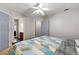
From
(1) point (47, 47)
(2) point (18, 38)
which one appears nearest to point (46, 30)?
(1) point (47, 47)

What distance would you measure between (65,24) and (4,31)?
741 mm

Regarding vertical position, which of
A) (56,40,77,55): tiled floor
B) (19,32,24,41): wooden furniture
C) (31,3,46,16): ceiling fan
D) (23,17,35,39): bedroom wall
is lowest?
(56,40,77,55): tiled floor

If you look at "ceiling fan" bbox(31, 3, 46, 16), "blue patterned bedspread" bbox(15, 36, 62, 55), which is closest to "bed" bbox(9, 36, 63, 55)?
"blue patterned bedspread" bbox(15, 36, 62, 55)

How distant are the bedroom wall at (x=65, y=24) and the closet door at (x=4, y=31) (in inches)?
20.7

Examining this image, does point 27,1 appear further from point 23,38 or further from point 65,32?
point 65,32

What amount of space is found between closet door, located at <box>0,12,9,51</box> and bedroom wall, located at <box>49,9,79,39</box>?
526 mm

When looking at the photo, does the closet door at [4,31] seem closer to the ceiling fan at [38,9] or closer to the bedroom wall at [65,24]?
the ceiling fan at [38,9]

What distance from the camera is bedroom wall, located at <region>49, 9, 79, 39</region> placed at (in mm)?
1136

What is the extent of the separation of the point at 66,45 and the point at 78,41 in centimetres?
15

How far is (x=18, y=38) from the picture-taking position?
119cm

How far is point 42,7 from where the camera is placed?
1.12 meters

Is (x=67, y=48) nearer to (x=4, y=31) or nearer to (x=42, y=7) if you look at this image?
(x=42, y=7)

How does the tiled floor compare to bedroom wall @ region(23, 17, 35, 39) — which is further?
bedroom wall @ region(23, 17, 35, 39)

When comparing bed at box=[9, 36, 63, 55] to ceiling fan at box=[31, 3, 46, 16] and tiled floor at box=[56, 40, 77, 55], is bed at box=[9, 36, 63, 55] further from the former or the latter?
ceiling fan at box=[31, 3, 46, 16]
